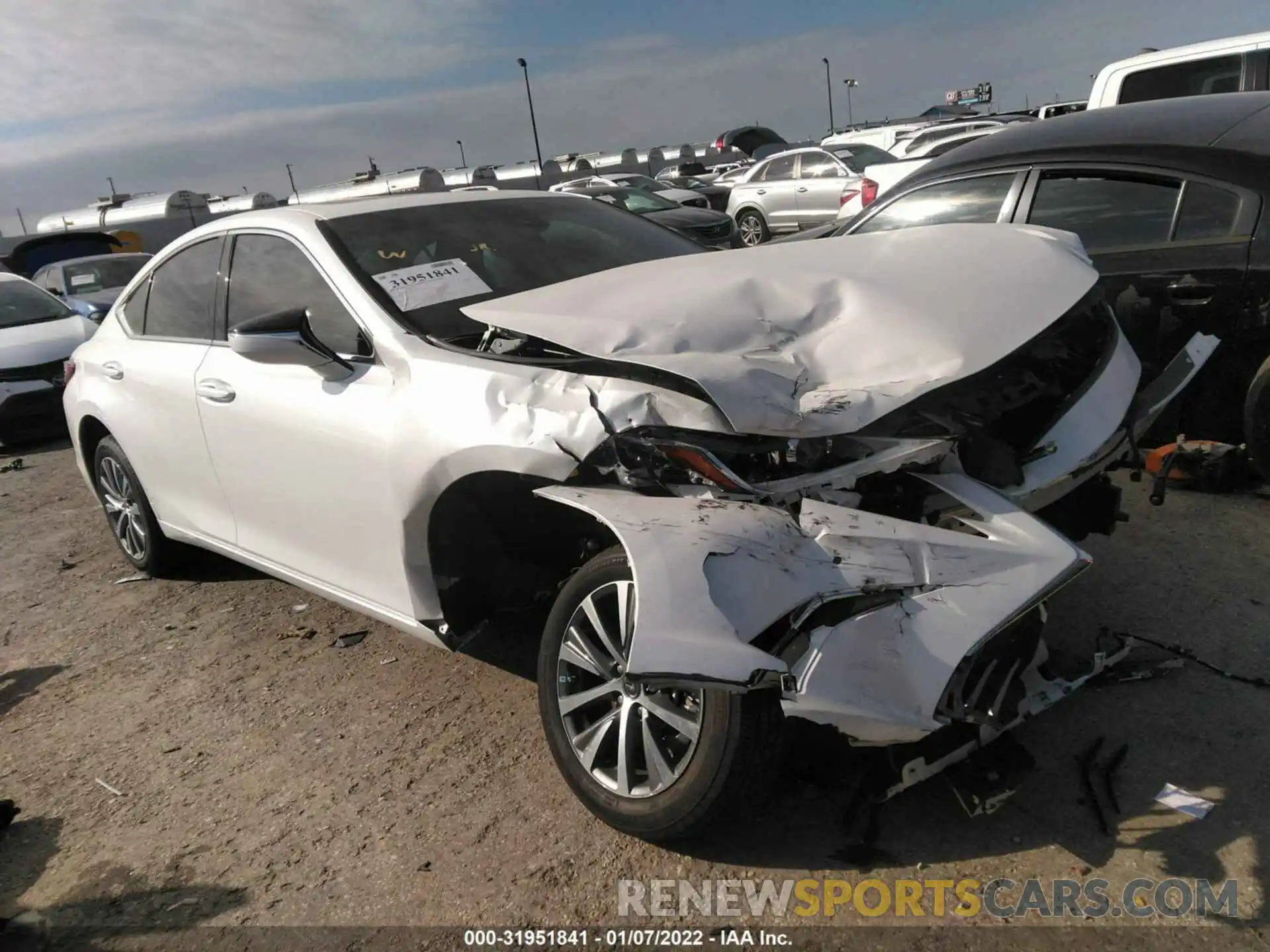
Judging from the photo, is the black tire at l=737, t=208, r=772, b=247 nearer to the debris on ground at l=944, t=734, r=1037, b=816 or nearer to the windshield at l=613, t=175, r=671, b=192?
the windshield at l=613, t=175, r=671, b=192

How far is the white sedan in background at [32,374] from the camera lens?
8.70 m

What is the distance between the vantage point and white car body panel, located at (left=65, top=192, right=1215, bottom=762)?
80.3 inches

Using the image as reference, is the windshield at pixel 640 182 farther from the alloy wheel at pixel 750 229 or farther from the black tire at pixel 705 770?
the black tire at pixel 705 770

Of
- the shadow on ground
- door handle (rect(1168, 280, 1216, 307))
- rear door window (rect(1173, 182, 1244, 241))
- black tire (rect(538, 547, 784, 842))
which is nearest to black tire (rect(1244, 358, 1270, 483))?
door handle (rect(1168, 280, 1216, 307))

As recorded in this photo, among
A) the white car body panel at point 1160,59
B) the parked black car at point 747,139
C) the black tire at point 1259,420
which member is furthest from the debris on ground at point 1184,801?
the parked black car at point 747,139

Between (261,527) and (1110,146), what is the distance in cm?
396

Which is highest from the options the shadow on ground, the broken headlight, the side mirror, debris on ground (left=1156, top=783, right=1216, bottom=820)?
the side mirror

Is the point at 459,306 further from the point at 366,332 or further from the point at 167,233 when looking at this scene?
the point at 167,233

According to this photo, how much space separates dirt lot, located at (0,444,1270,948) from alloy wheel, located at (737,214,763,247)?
42.8 ft

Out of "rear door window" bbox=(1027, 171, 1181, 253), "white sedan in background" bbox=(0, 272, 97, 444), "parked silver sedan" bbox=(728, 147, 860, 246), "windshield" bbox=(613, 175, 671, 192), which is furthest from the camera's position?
"windshield" bbox=(613, 175, 671, 192)

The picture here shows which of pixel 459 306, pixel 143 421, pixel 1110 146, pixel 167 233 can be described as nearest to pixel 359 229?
pixel 459 306

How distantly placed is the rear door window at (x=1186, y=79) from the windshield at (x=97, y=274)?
11.1 meters

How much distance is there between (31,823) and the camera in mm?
3041

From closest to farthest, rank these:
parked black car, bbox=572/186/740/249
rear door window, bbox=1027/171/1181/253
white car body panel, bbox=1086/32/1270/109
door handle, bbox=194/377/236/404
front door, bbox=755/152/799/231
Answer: door handle, bbox=194/377/236/404 < rear door window, bbox=1027/171/1181/253 < white car body panel, bbox=1086/32/1270/109 < parked black car, bbox=572/186/740/249 < front door, bbox=755/152/799/231
